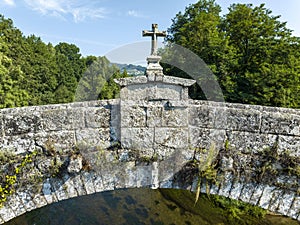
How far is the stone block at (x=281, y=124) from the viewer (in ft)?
9.23

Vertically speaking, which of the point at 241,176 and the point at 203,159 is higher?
the point at 203,159

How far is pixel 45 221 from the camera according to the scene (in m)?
6.14

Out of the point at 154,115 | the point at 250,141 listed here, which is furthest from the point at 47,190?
the point at 250,141

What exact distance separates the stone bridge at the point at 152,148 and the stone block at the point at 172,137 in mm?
14

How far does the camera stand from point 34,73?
17.1m

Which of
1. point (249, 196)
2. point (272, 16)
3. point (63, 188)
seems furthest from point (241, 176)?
point (272, 16)

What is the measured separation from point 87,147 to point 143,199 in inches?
206

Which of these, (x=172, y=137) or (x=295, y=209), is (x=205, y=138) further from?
(x=295, y=209)

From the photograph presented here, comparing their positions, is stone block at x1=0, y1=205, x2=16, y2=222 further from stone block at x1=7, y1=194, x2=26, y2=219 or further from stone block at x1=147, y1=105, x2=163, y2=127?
stone block at x1=147, y1=105, x2=163, y2=127

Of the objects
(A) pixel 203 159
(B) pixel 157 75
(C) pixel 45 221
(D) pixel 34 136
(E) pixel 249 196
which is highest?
(B) pixel 157 75

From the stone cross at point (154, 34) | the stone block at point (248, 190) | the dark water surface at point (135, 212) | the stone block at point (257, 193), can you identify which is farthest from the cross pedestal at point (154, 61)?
the dark water surface at point (135, 212)

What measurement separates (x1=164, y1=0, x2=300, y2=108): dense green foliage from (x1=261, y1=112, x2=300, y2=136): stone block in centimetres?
680

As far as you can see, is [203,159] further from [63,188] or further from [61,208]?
[61,208]

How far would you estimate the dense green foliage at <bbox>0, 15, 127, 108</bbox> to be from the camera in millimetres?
11856
